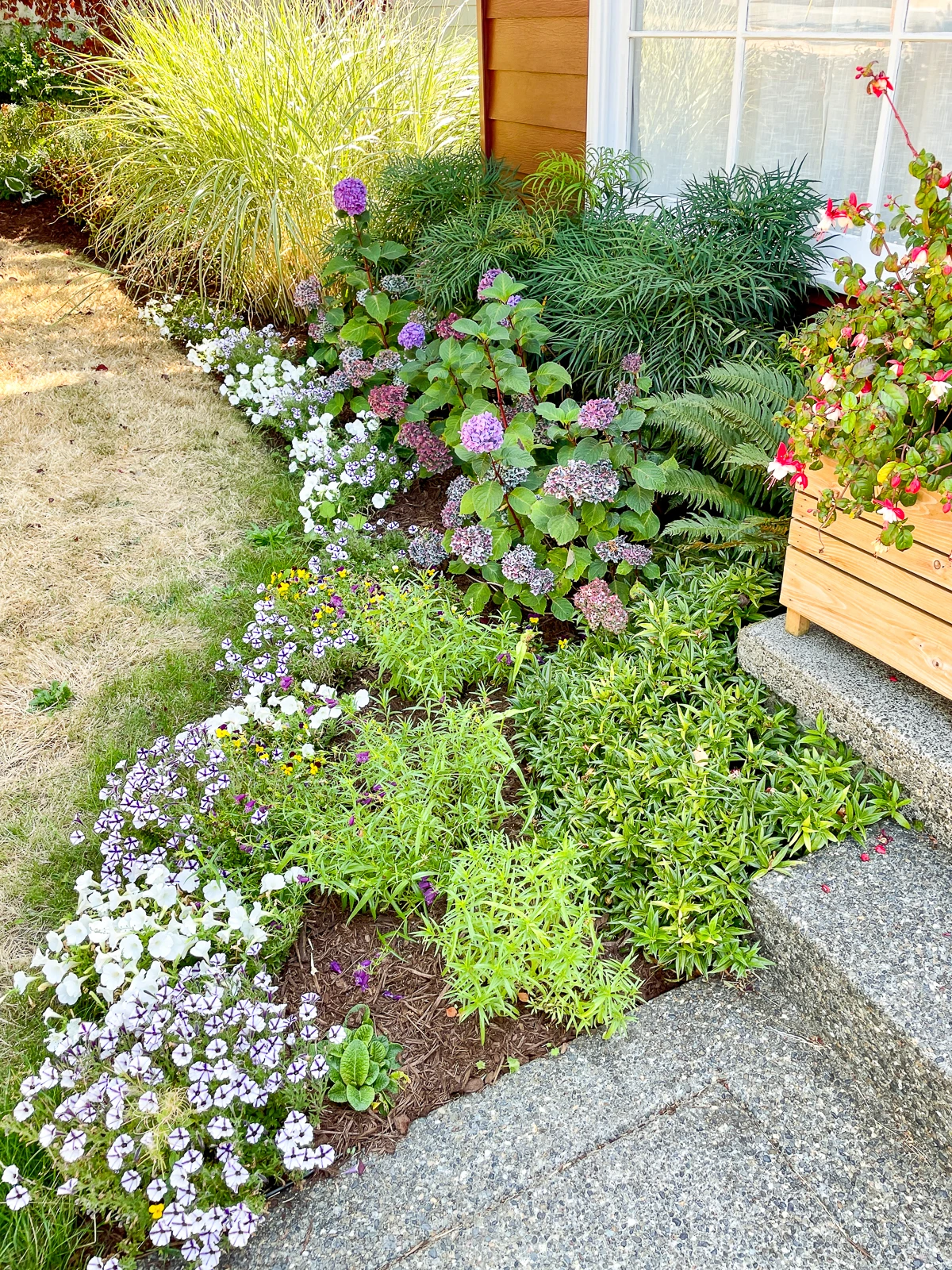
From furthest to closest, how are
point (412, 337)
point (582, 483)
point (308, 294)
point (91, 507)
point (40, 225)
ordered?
point (40, 225) → point (308, 294) → point (91, 507) → point (412, 337) → point (582, 483)

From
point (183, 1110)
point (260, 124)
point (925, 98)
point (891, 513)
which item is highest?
point (925, 98)

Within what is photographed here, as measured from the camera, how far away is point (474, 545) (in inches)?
116

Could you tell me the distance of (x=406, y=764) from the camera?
2.34m

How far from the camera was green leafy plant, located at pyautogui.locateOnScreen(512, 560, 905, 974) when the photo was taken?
6.56 feet

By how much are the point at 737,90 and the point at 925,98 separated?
0.75m

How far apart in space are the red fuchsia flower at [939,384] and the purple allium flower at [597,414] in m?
1.18

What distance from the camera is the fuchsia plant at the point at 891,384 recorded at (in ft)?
5.67

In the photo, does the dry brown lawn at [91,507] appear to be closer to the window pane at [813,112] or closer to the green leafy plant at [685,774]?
the green leafy plant at [685,774]

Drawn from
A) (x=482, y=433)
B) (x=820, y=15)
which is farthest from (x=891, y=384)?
(x=820, y=15)

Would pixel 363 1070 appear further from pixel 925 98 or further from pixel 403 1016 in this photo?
pixel 925 98

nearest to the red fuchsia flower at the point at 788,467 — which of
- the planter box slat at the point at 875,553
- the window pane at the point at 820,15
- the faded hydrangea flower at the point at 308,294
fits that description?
the planter box slat at the point at 875,553

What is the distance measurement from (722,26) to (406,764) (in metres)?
2.76

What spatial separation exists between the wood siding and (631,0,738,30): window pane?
0.22 meters

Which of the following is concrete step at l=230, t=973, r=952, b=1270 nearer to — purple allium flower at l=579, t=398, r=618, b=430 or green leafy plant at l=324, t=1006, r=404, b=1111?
green leafy plant at l=324, t=1006, r=404, b=1111
